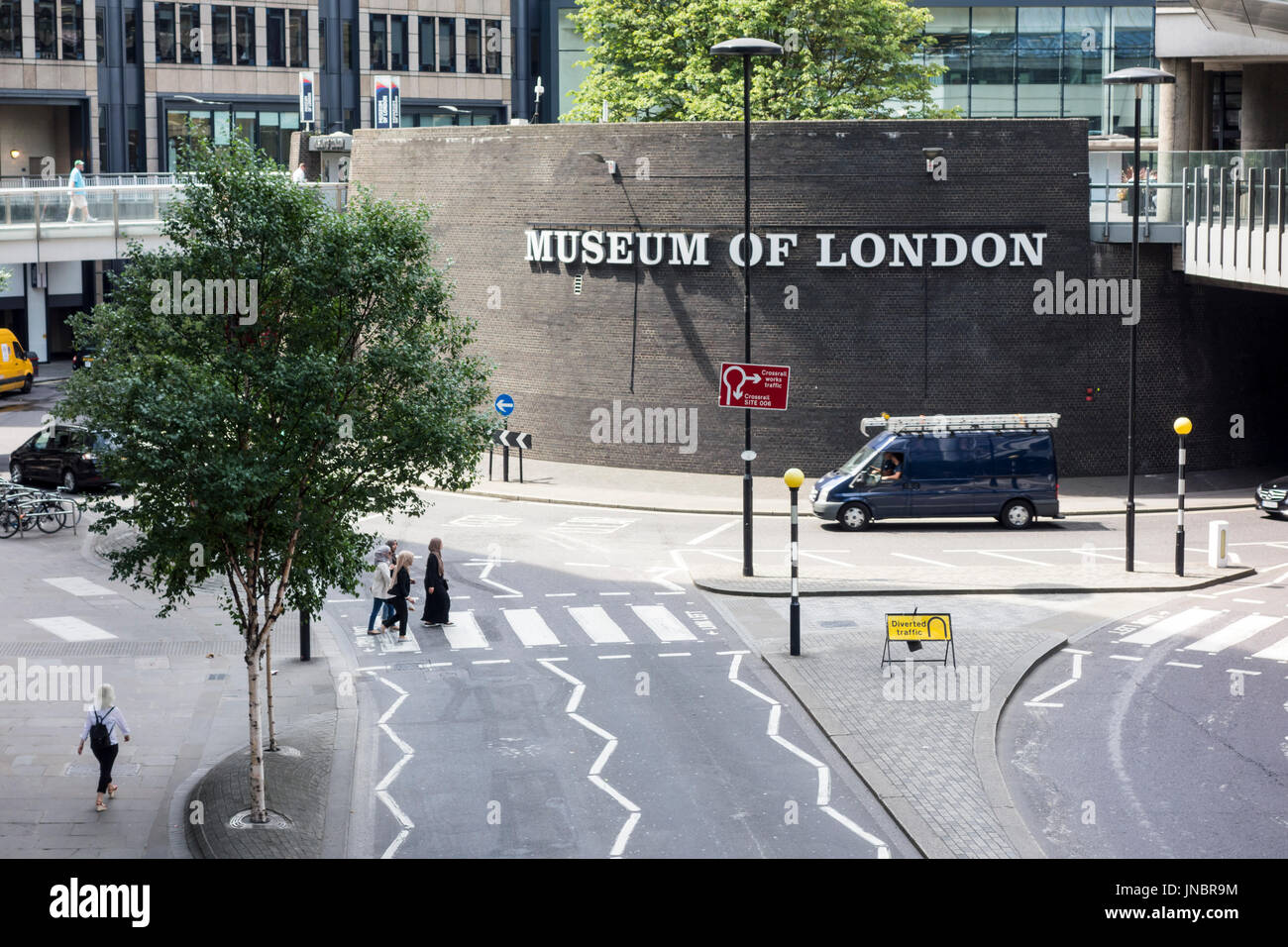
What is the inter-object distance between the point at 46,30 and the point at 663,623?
199ft

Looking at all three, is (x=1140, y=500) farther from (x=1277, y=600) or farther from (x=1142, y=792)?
(x=1142, y=792)

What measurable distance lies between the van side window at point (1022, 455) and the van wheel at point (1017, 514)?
0.74m

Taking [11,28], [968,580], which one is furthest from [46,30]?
[968,580]

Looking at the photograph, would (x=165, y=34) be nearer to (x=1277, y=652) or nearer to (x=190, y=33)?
(x=190, y=33)

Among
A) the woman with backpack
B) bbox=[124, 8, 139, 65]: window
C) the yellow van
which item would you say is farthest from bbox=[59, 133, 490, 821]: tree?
bbox=[124, 8, 139, 65]: window

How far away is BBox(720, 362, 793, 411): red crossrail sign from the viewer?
2989 centimetres

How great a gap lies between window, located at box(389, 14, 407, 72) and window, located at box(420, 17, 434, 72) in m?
→ 0.98

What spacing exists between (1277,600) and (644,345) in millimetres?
18342

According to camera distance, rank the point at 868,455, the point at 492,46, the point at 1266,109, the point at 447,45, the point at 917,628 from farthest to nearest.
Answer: the point at 492,46
the point at 447,45
the point at 1266,109
the point at 868,455
the point at 917,628

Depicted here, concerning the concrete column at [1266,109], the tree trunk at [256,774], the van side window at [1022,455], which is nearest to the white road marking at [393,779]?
the tree trunk at [256,774]

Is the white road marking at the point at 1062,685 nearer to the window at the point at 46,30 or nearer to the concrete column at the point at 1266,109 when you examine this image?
the concrete column at the point at 1266,109

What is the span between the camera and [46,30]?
7581 cm

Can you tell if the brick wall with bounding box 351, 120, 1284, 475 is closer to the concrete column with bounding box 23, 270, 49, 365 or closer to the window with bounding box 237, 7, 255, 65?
the concrete column with bounding box 23, 270, 49, 365

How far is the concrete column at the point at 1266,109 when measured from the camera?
140 ft
